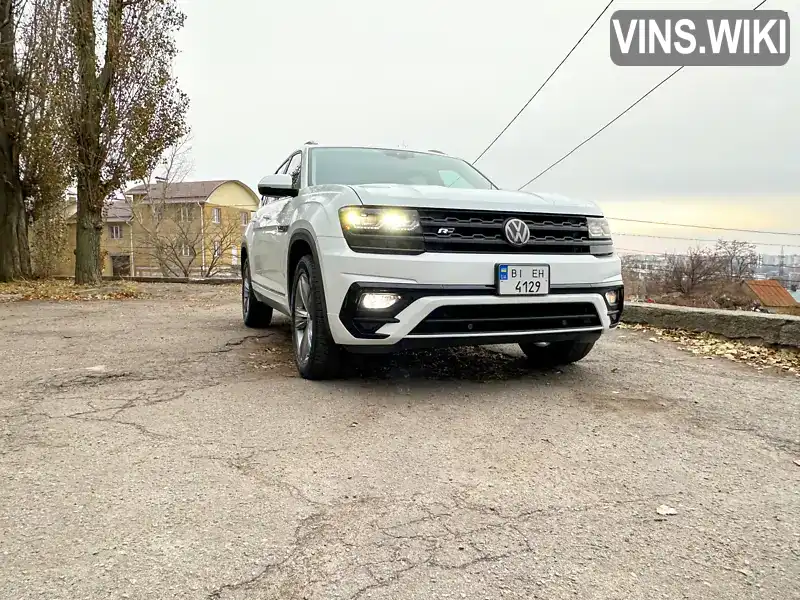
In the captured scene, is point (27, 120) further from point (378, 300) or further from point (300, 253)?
point (378, 300)

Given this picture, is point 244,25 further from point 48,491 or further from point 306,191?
point 48,491

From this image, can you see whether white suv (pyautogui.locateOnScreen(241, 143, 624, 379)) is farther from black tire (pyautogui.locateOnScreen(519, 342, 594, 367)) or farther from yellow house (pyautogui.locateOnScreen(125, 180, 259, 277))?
yellow house (pyautogui.locateOnScreen(125, 180, 259, 277))

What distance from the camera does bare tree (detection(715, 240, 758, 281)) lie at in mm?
22484

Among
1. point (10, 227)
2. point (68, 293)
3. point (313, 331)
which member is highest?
point (10, 227)

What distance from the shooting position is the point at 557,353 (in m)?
4.41

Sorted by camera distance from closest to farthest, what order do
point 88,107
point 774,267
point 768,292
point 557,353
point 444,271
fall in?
1. point 444,271
2. point 557,353
3. point 88,107
4. point 774,267
5. point 768,292

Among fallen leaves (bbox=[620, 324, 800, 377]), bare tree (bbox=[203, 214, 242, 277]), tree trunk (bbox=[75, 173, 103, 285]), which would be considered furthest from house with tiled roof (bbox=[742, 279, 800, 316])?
tree trunk (bbox=[75, 173, 103, 285])

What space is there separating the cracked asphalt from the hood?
111 centimetres

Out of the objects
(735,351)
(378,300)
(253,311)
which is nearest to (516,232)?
(378,300)

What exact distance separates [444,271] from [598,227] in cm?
121

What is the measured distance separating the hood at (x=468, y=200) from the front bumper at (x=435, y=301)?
29 cm

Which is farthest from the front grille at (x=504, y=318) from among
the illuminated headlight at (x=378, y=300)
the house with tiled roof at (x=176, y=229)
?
the house with tiled roof at (x=176, y=229)

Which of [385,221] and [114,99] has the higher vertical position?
[114,99]

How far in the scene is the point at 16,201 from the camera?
15.8m
